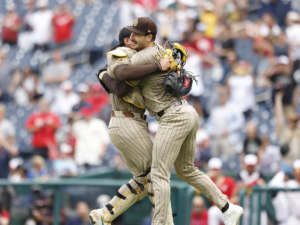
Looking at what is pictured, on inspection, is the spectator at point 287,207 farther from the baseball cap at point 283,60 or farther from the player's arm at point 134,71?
the baseball cap at point 283,60

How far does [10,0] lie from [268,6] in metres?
8.33

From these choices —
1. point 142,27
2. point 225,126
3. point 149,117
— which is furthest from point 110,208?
point 149,117

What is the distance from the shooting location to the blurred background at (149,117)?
7523 millimetres

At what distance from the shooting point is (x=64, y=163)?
1025cm

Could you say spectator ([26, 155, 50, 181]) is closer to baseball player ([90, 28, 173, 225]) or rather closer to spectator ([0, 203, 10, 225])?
spectator ([0, 203, 10, 225])

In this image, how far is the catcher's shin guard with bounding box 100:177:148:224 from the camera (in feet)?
18.1

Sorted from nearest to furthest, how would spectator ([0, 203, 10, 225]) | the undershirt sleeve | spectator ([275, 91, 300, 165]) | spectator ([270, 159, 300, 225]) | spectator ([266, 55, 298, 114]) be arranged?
the undershirt sleeve < spectator ([270, 159, 300, 225]) < spectator ([0, 203, 10, 225]) < spectator ([275, 91, 300, 165]) < spectator ([266, 55, 298, 114])

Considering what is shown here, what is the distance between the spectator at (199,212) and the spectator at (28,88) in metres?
7.58

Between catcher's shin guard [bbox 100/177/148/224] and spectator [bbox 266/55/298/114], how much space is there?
590 centimetres

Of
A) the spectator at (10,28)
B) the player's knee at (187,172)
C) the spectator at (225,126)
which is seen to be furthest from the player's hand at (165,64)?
the spectator at (10,28)

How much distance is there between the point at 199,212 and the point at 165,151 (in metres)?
2.23

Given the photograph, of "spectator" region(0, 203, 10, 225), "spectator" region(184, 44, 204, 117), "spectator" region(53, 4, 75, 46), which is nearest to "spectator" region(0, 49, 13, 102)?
"spectator" region(53, 4, 75, 46)

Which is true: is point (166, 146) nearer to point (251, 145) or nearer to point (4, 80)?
A: point (251, 145)

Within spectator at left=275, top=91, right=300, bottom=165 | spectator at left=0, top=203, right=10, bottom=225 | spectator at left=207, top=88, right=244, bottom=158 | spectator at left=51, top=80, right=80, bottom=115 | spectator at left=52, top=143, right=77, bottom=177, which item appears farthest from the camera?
spectator at left=51, top=80, right=80, bottom=115
